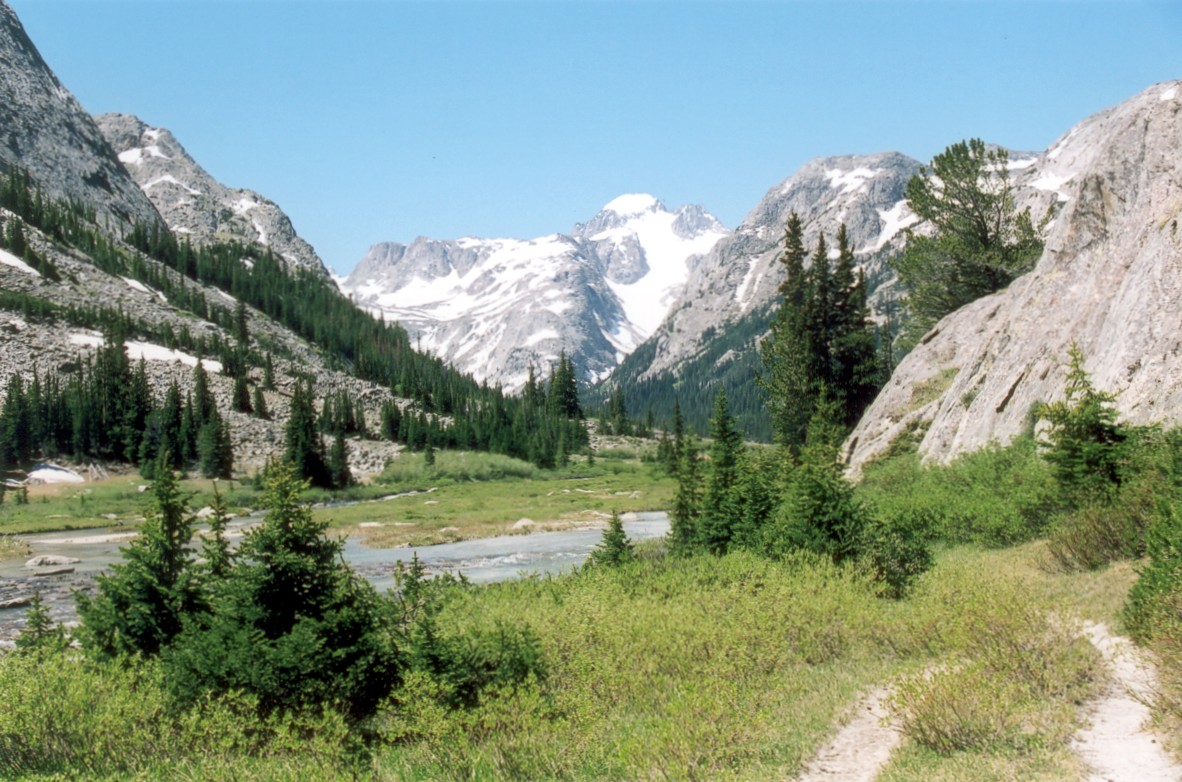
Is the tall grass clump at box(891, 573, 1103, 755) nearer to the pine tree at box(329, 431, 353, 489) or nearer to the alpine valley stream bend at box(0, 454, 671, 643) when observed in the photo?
the alpine valley stream bend at box(0, 454, 671, 643)

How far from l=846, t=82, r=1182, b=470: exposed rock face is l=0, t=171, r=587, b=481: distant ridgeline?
79.0 meters

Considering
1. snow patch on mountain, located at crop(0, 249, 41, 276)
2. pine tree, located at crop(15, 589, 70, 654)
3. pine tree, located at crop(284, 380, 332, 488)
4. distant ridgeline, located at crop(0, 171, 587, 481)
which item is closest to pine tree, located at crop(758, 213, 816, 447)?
pine tree, located at crop(15, 589, 70, 654)

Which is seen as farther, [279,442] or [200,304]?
[200,304]

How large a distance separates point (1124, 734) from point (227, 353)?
133 m

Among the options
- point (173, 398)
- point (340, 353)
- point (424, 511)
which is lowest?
point (424, 511)

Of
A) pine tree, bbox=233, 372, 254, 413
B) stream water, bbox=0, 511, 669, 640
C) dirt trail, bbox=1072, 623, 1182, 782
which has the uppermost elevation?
pine tree, bbox=233, 372, 254, 413

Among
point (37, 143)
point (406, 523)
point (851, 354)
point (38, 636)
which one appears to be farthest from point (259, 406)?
point (37, 143)

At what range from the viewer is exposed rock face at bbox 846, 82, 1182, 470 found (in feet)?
67.8

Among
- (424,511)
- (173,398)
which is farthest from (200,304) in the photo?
(424,511)

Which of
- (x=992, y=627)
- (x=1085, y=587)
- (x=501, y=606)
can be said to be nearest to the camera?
(x=992, y=627)

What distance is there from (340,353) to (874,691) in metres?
170

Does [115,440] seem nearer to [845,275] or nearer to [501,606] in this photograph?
[845,275]

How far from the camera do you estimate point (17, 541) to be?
162ft

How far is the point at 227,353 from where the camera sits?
410 feet
